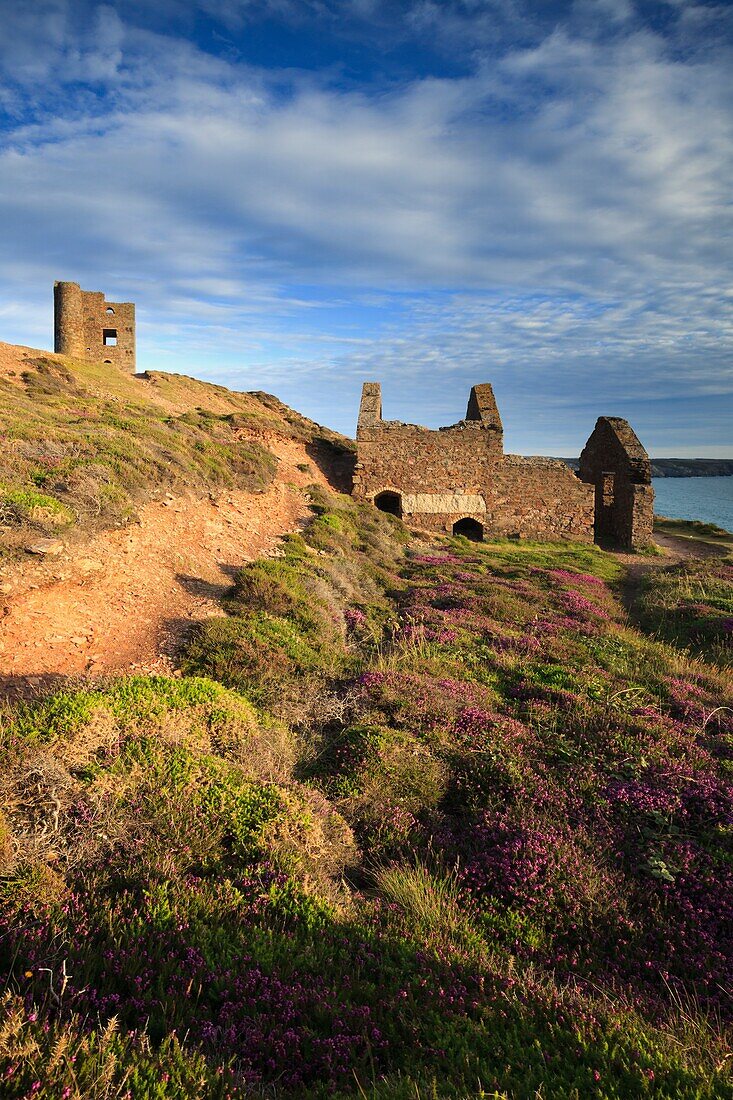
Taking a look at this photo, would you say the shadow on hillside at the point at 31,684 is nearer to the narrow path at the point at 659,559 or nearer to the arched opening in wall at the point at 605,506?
the narrow path at the point at 659,559

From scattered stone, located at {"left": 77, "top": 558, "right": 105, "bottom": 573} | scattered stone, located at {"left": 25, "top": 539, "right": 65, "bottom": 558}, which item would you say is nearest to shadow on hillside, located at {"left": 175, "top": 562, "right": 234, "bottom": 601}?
scattered stone, located at {"left": 77, "top": 558, "right": 105, "bottom": 573}

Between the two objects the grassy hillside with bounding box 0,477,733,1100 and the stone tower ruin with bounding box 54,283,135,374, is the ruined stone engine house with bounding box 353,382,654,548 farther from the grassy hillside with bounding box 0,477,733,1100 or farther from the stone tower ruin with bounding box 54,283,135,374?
the stone tower ruin with bounding box 54,283,135,374

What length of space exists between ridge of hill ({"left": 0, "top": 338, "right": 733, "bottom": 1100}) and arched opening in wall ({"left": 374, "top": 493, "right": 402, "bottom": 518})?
15353 millimetres

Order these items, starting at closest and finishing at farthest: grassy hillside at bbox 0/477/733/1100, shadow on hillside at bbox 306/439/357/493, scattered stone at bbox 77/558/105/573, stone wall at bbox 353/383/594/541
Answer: grassy hillside at bbox 0/477/733/1100, scattered stone at bbox 77/558/105/573, stone wall at bbox 353/383/594/541, shadow on hillside at bbox 306/439/357/493

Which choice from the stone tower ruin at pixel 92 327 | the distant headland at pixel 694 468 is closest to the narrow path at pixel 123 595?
the stone tower ruin at pixel 92 327

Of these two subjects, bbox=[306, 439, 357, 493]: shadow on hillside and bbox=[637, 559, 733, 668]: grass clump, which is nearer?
bbox=[637, 559, 733, 668]: grass clump

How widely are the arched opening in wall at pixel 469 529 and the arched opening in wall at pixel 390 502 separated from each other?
2865mm

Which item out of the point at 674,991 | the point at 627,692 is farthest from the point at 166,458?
the point at 674,991

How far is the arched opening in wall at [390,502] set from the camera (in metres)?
24.1

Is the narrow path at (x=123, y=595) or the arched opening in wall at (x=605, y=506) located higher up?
the arched opening in wall at (x=605, y=506)

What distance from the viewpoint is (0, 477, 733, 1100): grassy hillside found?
2707 mm

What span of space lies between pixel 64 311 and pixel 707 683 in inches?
1663

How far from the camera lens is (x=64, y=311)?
119ft

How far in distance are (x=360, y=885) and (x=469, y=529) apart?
2223 centimetres
